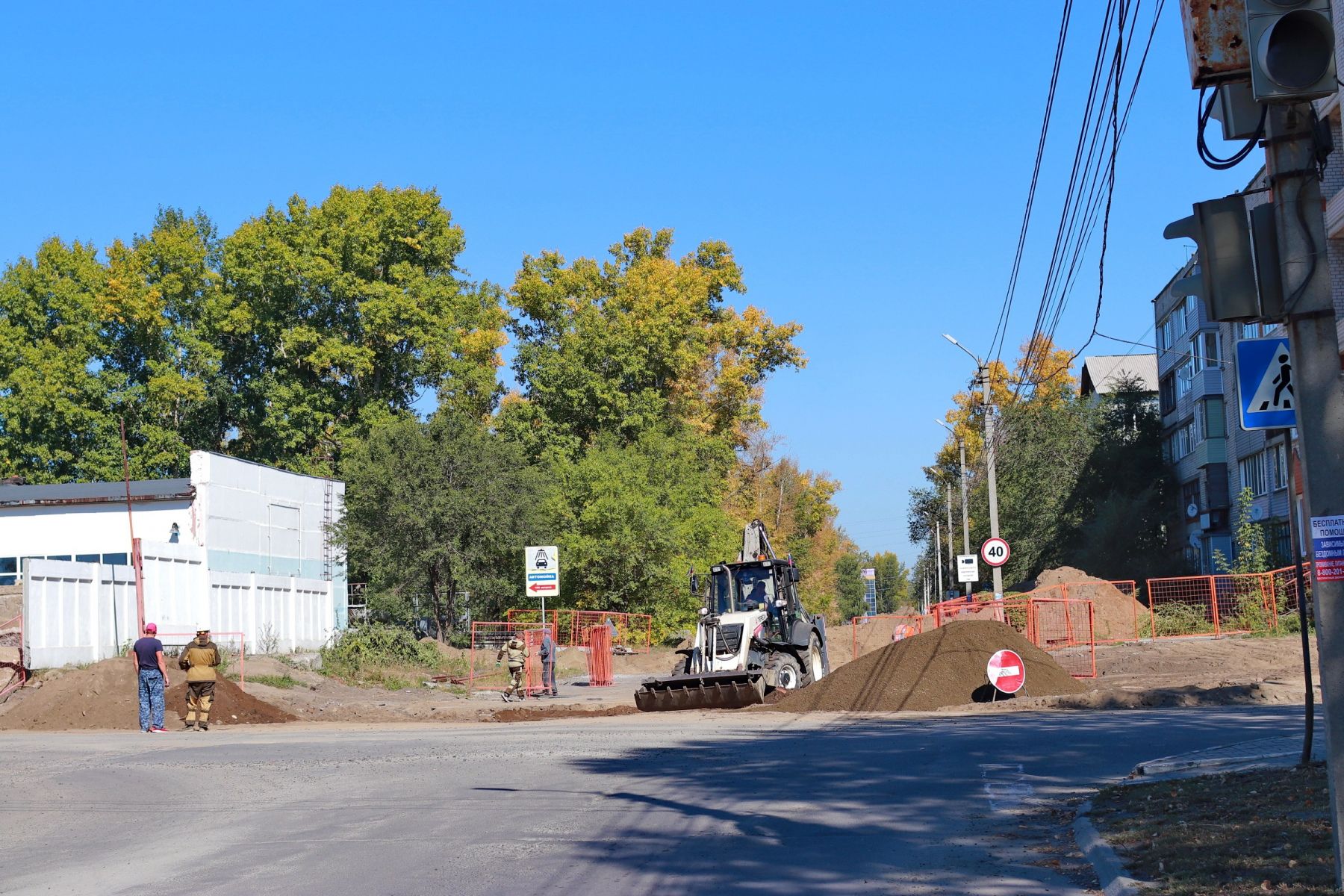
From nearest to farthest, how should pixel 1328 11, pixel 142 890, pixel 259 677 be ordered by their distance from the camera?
pixel 1328 11, pixel 142 890, pixel 259 677

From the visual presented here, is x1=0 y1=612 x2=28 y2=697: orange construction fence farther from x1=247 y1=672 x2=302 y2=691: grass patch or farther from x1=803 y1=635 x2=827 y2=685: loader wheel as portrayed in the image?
x1=803 y1=635 x2=827 y2=685: loader wheel

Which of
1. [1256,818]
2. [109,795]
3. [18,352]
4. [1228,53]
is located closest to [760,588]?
[109,795]

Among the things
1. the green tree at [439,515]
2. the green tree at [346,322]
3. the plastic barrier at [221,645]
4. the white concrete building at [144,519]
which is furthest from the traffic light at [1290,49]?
the green tree at [346,322]

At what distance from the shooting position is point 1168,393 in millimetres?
65500

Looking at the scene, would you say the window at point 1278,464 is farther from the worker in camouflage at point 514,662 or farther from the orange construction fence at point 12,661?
the orange construction fence at point 12,661

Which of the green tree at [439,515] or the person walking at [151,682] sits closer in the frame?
the person walking at [151,682]

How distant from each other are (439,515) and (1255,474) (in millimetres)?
29522

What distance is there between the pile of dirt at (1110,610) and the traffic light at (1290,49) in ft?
106

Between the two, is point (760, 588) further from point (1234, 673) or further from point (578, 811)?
point (578, 811)

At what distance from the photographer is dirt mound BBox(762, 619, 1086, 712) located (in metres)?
24.5

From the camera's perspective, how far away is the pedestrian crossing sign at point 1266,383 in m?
8.66

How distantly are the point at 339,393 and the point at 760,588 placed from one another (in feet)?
110

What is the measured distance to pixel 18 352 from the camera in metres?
55.4

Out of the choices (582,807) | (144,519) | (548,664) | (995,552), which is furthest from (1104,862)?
(144,519)
